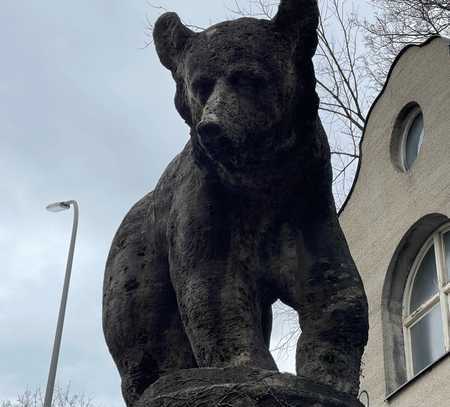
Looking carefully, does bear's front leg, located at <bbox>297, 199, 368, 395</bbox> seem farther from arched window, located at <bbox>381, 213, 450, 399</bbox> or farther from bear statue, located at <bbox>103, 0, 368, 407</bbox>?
arched window, located at <bbox>381, 213, 450, 399</bbox>

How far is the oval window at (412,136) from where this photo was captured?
49.1 feet

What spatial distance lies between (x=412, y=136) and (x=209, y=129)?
41.7 feet

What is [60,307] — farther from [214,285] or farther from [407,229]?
[214,285]

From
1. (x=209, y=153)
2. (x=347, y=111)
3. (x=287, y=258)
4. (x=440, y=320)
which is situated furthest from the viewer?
(x=347, y=111)

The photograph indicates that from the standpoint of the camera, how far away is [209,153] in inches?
119

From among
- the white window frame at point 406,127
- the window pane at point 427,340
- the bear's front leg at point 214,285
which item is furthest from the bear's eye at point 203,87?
the white window frame at point 406,127

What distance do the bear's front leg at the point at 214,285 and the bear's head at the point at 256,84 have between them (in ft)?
0.69

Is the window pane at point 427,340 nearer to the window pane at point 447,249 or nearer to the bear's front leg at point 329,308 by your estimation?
the window pane at point 447,249

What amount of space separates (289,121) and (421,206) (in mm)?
10916

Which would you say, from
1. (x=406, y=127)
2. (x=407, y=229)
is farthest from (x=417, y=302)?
(x=406, y=127)

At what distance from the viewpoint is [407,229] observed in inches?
549

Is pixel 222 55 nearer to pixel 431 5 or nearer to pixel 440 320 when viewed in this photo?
pixel 440 320

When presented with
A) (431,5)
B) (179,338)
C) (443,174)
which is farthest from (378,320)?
(179,338)

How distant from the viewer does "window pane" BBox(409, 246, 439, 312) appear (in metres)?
13.6
